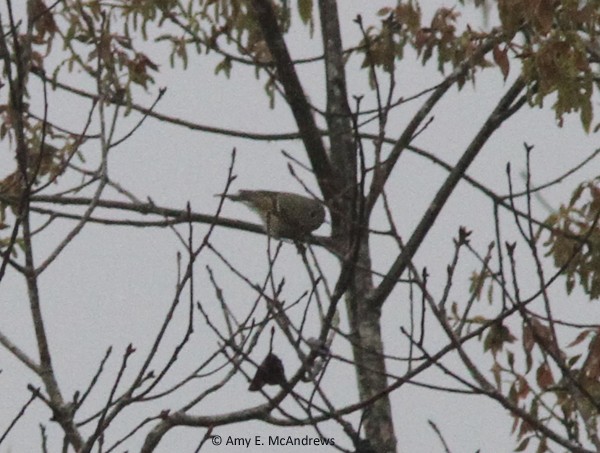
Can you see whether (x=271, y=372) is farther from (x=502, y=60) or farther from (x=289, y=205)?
(x=289, y=205)

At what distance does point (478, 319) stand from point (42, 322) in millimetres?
2928

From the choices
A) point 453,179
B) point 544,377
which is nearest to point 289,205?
point 453,179

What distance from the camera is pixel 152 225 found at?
6.23 metres

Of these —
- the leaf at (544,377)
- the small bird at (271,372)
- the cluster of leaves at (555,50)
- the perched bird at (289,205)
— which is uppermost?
the perched bird at (289,205)

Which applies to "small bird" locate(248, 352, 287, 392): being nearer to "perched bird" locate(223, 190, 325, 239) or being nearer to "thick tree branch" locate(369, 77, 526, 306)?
"thick tree branch" locate(369, 77, 526, 306)

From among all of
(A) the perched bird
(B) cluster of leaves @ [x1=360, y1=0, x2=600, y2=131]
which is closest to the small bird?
(B) cluster of leaves @ [x1=360, y1=0, x2=600, y2=131]

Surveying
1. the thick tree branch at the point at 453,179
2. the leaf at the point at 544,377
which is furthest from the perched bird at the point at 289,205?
A: the leaf at the point at 544,377

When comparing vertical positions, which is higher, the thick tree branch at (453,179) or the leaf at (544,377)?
the thick tree branch at (453,179)

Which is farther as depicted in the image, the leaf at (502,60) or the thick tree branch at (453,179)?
the thick tree branch at (453,179)

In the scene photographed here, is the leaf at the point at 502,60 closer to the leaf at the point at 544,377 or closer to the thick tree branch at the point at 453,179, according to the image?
the thick tree branch at the point at 453,179

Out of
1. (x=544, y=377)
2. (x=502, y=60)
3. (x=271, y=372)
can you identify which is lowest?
(x=271, y=372)

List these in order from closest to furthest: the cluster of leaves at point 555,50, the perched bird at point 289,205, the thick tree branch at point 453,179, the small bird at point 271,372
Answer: the small bird at point 271,372 < the cluster of leaves at point 555,50 < the thick tree branch at point 453,179 < the perched bird at point 289,205

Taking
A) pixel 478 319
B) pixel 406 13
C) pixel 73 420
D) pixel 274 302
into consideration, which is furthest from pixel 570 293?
pixel 73 420

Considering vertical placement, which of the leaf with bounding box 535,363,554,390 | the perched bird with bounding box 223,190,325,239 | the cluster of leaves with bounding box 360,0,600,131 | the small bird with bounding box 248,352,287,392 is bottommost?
the small bird with bounding box 248,352,287,392
